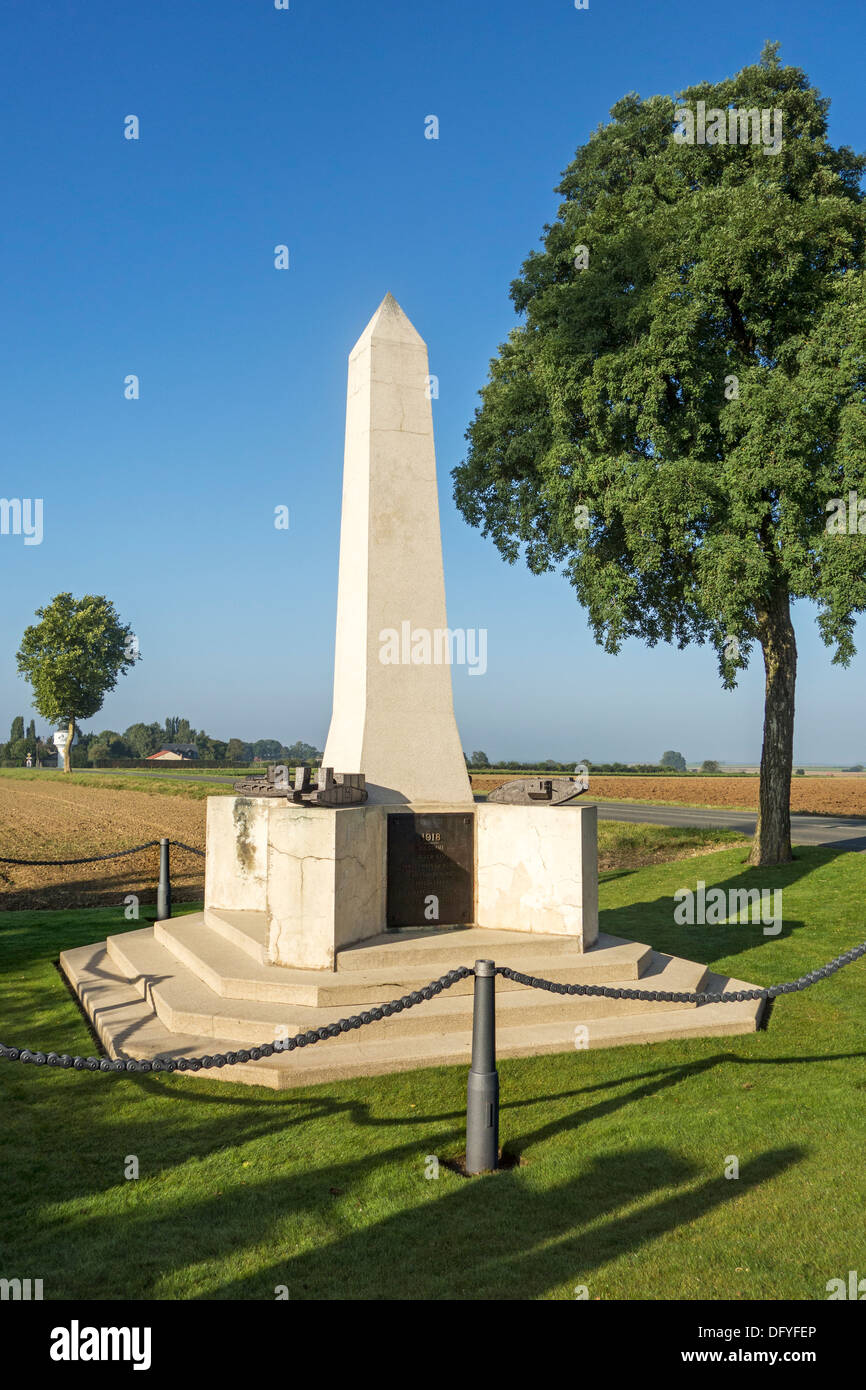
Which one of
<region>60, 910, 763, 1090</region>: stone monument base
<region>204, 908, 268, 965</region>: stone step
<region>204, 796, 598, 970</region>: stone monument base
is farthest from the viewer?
<region>204, 908, 268, 965</region>: stone step

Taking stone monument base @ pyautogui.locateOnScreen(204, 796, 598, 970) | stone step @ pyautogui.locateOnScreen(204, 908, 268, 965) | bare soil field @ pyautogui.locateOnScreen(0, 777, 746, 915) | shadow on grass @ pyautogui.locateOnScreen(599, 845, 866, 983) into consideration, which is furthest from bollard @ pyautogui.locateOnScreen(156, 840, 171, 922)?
shadow on grass @ pyautogui.locateOnScreen(599, 845, 866, 983)

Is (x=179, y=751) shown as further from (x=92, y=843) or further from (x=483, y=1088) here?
(x=483, y=1088)

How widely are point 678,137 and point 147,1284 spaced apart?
1772 cm

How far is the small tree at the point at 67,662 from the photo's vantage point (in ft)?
197

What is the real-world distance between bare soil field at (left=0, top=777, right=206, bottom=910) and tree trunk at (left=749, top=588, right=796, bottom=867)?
10.2 metres

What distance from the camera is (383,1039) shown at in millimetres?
6238

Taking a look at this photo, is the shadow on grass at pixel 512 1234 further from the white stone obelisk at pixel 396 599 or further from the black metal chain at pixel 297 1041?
the white stone obelisk at pixel 396 599

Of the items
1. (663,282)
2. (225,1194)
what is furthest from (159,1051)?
(663,282)

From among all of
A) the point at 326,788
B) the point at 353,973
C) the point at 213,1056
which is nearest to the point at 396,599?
the point at 326,788

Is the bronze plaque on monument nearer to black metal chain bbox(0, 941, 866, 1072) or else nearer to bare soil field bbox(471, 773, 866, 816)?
black metal chain bbox(0, 941, 866, 1072)

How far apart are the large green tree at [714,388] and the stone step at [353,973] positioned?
690cm

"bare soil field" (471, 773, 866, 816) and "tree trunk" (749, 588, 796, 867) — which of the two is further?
"bare soil field" (471, 773, 866, 816)

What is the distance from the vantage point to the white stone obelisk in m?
8.46
